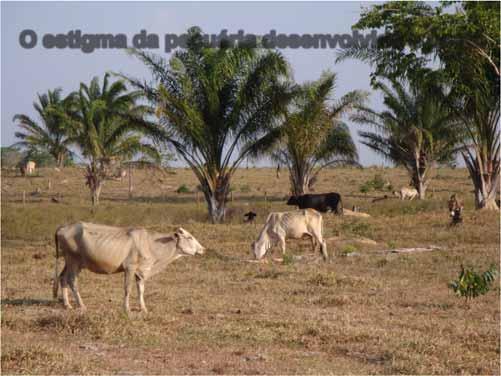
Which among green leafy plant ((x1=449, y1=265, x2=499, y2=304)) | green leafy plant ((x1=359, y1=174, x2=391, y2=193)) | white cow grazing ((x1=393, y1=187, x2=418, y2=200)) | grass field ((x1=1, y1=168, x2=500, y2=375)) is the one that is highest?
green leafy plant ((x1=359, y1=174, x2=391, y2=193))

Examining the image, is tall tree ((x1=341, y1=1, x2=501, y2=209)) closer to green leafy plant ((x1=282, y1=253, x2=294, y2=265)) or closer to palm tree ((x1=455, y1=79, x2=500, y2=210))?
palm tree ((x1=455, y1=79, x2=500, y2=210))

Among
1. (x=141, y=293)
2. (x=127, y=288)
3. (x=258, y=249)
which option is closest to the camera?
(x=127, y=288)

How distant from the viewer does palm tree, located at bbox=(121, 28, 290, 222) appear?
86.3 feet

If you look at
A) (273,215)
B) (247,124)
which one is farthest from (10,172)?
(273,215)

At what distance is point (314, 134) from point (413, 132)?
838cm

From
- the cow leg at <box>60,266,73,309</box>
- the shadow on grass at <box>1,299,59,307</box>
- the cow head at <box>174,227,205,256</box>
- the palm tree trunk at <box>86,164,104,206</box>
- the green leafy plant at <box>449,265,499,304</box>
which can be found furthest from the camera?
the palm tree trunk at <box>86,164,104,206</box>

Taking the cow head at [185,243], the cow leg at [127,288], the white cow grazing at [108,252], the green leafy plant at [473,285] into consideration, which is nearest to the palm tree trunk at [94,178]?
the cow head at [185,243]

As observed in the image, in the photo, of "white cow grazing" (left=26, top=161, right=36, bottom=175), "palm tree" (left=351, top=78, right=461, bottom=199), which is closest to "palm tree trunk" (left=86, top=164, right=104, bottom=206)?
"palm tree" (left=351, top=78, right=461, bottom=199)

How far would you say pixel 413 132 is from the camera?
120 feet

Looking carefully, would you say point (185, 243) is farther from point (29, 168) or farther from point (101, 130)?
point (29, 168)

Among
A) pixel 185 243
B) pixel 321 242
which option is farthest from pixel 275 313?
pixel 321 242

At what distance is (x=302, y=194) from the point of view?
3378 cm

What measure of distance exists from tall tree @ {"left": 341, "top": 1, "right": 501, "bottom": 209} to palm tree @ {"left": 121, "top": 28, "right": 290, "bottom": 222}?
3201 millimetres

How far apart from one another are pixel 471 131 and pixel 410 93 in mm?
8891
